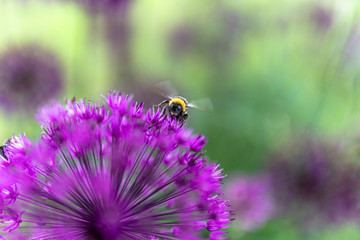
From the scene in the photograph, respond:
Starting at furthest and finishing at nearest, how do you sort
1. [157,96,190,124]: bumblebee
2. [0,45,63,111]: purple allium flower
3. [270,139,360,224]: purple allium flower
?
[270,139,360,224]: purple allium flower < [0,45,63,111]: purple allium flower < [157,96,190,124]: bumblebee

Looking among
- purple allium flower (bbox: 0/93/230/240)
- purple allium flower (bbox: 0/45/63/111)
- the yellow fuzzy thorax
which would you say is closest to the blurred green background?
purple allium flower (bbox: 0/45/63/111)

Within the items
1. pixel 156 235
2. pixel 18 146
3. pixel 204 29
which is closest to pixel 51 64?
pixel 18 146

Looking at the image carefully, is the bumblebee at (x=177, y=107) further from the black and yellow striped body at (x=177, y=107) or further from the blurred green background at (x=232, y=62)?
the blurred green background at (x=232, y=62)

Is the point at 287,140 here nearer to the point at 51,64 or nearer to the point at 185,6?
the point at 51,64

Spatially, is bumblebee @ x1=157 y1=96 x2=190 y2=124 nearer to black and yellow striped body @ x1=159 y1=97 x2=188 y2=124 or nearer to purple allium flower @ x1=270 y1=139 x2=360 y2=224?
black and yellow striped body @ x1=159 y1=97 x2=188 y2=124

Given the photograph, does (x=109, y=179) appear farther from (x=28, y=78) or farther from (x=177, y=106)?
(x=28, y=78)
